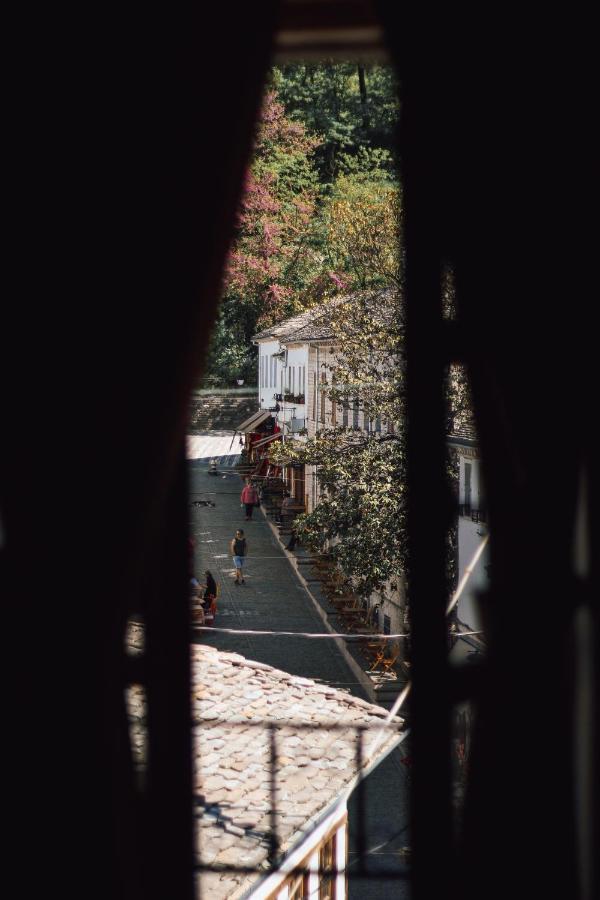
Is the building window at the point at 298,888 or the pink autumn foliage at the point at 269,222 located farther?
the pink autumn foliage at the point at 269,222

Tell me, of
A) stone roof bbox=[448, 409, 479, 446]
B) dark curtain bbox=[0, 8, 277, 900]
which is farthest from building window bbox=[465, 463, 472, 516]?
dark curtain bbox=[0, 8, 277, 900]

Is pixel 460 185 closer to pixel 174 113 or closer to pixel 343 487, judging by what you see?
pixel 174 113

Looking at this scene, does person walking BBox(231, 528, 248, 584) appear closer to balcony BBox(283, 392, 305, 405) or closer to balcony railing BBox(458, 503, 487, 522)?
balcony railing BBox(458, 503, 487, 522)

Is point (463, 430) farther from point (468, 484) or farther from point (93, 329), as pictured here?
point (93, 329)

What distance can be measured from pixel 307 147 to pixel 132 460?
3607cm

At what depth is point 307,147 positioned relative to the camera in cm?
3647

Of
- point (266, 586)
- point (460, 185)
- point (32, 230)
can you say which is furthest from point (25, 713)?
point (266, 586)

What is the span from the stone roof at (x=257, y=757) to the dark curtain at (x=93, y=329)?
5.07m

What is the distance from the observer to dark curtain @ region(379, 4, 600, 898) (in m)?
2.36

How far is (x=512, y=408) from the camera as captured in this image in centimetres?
244

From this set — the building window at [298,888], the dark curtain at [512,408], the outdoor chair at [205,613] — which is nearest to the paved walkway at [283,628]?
the outdoor chair at [205,613]

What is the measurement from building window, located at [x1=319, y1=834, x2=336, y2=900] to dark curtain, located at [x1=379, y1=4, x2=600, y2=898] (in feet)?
23.5

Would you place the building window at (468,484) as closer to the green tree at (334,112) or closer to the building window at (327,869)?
the building window at (327,869)

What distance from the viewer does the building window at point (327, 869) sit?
9.57 metres
